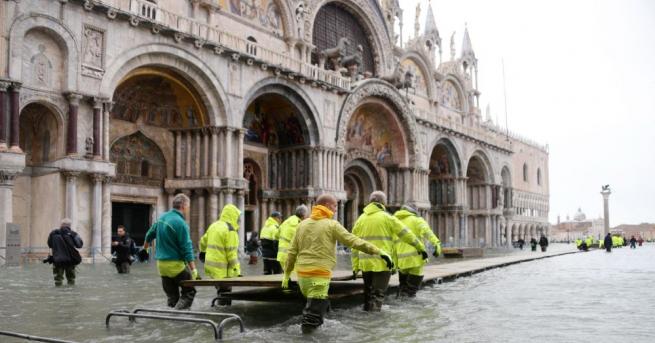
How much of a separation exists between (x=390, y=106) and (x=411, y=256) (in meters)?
24.8

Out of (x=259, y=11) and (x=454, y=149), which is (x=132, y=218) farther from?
(x=454, y=149)

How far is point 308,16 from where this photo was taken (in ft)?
105

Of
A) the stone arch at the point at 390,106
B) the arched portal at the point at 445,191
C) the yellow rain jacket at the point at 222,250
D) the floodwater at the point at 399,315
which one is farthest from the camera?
the arched portal at the point at 445,191

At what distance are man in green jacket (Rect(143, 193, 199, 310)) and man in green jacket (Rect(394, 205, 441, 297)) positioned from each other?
3.48 metres

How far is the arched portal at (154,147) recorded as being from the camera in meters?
23.3

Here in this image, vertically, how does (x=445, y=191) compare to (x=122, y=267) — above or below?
above

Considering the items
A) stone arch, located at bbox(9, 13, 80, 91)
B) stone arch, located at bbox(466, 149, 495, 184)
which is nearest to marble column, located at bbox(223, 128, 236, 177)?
stone arch, located at bbox(9, 13, 80, 91)

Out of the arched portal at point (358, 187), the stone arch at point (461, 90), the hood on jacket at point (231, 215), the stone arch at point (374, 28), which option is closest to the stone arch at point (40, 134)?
the hood on jacket at point (231, 215)

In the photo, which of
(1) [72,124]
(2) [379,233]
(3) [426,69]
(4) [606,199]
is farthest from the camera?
(4) [606,199]

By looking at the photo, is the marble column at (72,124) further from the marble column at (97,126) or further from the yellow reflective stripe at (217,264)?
the yellow reflective stripe at (217,264)

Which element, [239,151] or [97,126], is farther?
[239,151]

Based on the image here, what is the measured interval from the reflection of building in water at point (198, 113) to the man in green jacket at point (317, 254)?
41.8ft

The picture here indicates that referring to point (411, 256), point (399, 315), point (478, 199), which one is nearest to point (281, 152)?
point (411, 256)

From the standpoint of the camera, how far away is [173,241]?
8.48 meters
